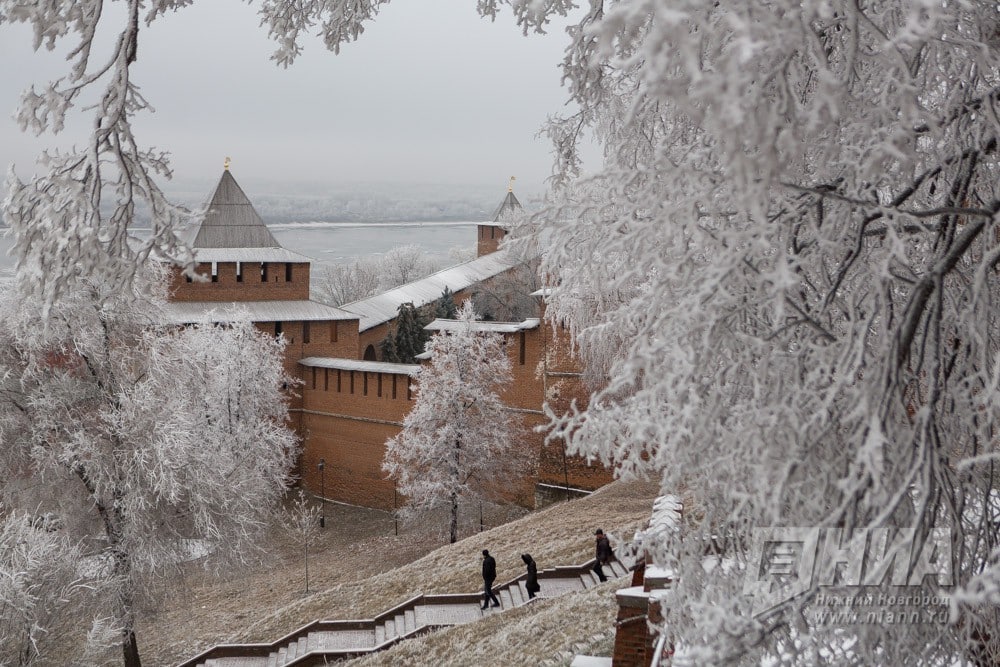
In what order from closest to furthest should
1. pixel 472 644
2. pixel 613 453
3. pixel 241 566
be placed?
pixel 613 453, pixel 472 644, pixel 241 566

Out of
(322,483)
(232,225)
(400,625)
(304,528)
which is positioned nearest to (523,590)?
(400,625)

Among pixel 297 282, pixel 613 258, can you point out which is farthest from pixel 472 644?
pixel 297 282

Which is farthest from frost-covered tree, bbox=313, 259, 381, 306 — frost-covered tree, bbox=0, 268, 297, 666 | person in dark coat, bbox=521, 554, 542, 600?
person in dark coat, bbox=521, 554, 542, 600

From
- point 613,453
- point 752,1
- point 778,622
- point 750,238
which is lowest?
point 778,622

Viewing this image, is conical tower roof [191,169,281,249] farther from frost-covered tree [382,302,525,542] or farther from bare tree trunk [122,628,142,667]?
bare tree trunk [122,628,142,667]

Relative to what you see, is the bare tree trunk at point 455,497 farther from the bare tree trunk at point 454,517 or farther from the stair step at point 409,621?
the stair step at point 409,621

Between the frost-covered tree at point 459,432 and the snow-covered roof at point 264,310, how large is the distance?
6.44 metres

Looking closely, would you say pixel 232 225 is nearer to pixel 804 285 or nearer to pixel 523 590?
pixel 523 590

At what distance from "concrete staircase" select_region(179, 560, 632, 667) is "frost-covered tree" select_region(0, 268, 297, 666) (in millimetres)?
1345

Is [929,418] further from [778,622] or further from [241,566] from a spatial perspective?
[241,566]

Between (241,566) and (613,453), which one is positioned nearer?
(613,453)

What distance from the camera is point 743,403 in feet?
7.91

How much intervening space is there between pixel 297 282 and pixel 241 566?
602 inches

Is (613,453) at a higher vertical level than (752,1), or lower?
lower
